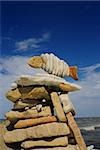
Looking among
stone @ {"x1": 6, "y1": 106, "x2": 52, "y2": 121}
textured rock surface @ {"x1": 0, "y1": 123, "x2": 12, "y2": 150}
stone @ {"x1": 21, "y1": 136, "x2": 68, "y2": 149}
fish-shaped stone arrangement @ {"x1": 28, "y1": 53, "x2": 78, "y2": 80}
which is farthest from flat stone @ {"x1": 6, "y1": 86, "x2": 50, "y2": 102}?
stone @ {"x1": 21, "y1": 136, "x2": 68, "y2": 149}

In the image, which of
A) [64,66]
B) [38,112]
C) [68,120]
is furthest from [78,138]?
[64,66]

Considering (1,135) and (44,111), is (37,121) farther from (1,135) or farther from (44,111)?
(1,135)

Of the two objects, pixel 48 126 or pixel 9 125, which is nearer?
pixel 48 126

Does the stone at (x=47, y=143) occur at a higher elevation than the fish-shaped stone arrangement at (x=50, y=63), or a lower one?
lower

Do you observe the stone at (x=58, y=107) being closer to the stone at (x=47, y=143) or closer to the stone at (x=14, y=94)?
the stone at (x=47, y=143)

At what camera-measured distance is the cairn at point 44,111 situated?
15.3m

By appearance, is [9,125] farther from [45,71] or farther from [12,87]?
[45,71]

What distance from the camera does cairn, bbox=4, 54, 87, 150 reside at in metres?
15.3

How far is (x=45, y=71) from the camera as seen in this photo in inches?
626

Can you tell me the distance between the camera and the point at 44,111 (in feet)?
51.4

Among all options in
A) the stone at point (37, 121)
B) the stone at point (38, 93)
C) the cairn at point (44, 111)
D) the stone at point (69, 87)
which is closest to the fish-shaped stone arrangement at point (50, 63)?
the cairn at point (44, 111)

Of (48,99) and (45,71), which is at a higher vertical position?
(45,71)

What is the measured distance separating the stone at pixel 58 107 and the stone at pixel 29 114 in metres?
0.39

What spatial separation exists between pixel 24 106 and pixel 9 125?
52.2 inches
